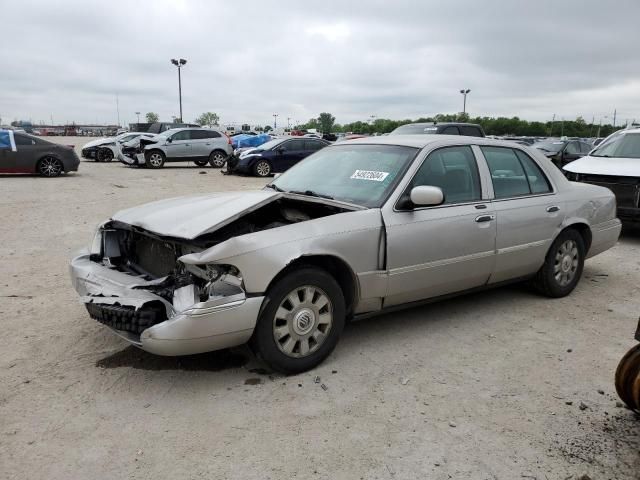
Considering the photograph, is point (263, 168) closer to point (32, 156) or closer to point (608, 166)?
point (32, 156)

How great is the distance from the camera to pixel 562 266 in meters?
5.31

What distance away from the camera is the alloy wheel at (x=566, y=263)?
528 centimetres

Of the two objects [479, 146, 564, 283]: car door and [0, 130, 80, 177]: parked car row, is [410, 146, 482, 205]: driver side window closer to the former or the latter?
[479, 146, 564, 283]: car door

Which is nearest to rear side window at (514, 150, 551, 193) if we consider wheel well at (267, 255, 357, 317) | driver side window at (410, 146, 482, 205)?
driver side window at (410, 146, 482, 205)

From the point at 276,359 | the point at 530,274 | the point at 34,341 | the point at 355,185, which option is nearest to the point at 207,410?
the point at 276,359

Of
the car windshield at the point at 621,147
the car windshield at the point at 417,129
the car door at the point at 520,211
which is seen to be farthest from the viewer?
the car windshield at the point at 417,129

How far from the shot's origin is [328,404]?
3.28 metres

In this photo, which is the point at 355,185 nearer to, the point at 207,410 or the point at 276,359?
the point at 276,359

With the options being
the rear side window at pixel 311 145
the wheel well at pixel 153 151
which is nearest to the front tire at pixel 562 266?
the rear side window at pixel 311 145

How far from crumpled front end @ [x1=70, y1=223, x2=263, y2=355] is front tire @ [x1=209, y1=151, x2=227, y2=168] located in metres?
18.5

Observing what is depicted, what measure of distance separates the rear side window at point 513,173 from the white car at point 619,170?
367 centimetres

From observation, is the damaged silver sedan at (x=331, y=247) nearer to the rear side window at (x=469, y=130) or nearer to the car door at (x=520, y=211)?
the car door at (x=520, y=211)

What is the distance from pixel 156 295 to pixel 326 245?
3.82 ft

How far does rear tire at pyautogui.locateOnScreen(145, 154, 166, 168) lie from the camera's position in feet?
68.5
